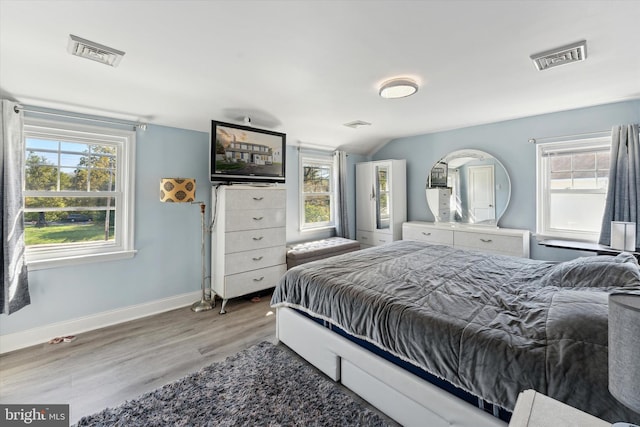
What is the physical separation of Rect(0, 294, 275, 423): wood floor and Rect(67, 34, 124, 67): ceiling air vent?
2322 mm

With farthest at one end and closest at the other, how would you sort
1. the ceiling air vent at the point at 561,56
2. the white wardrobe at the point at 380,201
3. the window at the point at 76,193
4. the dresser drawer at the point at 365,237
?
the dresser drawer at the point at 365,237 → the white wardrobe at the point at 380,201 → the window at the point at 76,193 → the ceiling air vent at the point at 561,56

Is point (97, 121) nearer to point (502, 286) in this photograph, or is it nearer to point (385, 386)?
point (385, 386)

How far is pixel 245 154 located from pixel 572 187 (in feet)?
13.5

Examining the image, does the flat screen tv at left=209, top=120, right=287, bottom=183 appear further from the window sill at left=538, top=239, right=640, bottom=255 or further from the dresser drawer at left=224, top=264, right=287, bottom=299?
the window sill at left=538, top=239, right=640, bottom=255

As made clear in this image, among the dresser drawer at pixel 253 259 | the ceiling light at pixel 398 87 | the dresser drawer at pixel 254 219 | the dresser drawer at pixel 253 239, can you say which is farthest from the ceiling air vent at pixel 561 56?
the dresser drawer at pixel 253 259

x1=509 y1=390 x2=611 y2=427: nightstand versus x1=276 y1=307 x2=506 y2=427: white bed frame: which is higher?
x1=509 y1=390 x2=611 y2=427: nightstand

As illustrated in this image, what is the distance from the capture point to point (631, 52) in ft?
6.40

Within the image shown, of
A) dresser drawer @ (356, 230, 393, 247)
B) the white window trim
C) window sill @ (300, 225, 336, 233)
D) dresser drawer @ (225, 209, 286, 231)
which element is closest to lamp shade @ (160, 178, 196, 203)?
dresser drawer @ (225, 209, 286, 231)

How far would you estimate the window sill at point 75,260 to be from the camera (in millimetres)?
2428

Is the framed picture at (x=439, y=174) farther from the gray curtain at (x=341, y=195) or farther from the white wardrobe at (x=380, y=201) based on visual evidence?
the gray curtain at (x=341, y=195)

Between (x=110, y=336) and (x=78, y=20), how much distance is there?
2.58m

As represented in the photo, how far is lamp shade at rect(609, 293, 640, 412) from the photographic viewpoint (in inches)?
22.6

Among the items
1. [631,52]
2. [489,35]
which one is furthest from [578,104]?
[489,35]

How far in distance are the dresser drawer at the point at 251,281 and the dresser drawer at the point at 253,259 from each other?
55 mm
